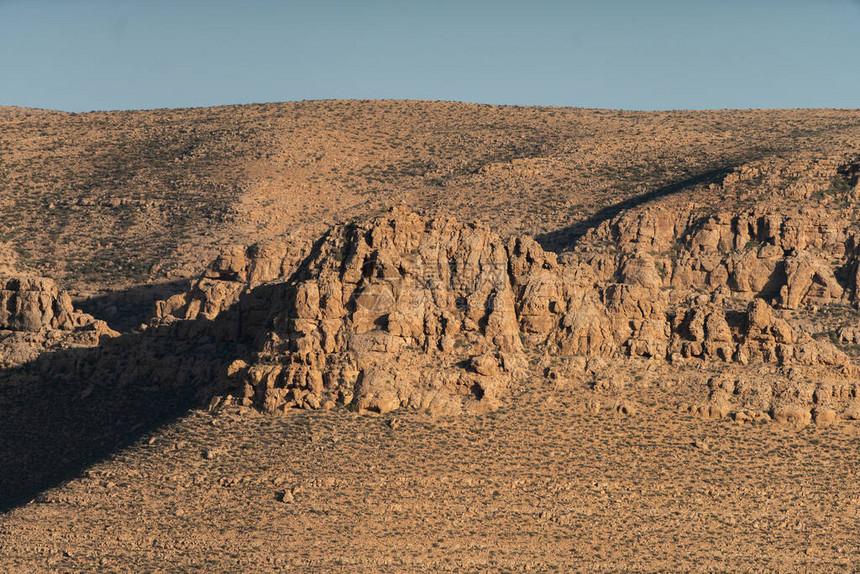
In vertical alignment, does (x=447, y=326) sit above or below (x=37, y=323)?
above

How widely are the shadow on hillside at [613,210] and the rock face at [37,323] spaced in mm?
29776

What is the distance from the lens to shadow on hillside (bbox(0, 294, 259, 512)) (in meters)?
75.4

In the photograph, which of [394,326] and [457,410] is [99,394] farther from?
[457,410]

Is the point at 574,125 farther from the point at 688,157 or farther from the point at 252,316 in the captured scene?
the point at 252,316

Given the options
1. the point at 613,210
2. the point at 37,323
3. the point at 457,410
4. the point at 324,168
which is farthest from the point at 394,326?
the point at 324,168

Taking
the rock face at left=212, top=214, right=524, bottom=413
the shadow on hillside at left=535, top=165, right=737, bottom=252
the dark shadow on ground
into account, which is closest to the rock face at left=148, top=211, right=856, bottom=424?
the rock face at left=212, top=214, right=524, bottom=413

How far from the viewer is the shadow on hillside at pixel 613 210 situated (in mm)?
108375

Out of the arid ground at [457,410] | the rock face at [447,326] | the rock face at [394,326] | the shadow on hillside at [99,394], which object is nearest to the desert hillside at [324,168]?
the arid ground at [457,410]

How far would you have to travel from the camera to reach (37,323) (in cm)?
9044

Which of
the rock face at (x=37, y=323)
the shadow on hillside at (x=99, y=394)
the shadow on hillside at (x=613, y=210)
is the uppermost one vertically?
the shadow on hillside at (x=613, y=210)

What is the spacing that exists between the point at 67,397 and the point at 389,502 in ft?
74.6

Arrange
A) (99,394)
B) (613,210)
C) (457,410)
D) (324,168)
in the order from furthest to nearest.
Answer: (324,168)
(613,210)
(99,394)
(457,410)

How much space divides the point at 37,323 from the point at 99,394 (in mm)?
11466

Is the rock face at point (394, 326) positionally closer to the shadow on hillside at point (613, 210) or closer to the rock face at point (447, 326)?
the rock face at point (447, 326)
